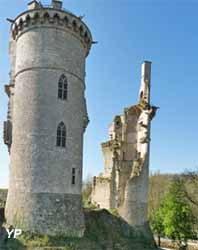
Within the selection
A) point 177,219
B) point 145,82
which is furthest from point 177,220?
point 145,82

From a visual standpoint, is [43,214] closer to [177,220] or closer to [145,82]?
[145,82]

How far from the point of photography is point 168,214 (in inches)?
1359

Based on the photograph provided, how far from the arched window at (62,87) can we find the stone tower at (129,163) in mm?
9814

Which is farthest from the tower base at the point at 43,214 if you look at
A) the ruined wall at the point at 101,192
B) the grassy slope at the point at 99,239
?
the ruined wall at the point at 101,192

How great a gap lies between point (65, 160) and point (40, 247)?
560cm

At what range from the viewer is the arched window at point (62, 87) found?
67.6 feet

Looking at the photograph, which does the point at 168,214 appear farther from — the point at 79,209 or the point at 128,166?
the point at 79,209

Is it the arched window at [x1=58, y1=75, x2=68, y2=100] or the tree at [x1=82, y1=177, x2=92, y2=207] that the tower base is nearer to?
Answer: the arched window at [x1=58, y1=75, x2=68, y2=100]

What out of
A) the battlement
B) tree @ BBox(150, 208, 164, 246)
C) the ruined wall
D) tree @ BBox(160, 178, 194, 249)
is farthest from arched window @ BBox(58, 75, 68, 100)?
tree @ BBox(150, 208, 164, 246)

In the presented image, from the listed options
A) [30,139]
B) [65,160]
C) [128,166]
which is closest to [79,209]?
[65,160]

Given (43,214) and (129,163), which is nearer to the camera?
(43,214)

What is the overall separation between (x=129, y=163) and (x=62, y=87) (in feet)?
40.4

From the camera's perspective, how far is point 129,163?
2961 centimetres

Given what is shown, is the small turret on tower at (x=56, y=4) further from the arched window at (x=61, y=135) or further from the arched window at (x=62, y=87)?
the arched window at (x=61, y=135)
